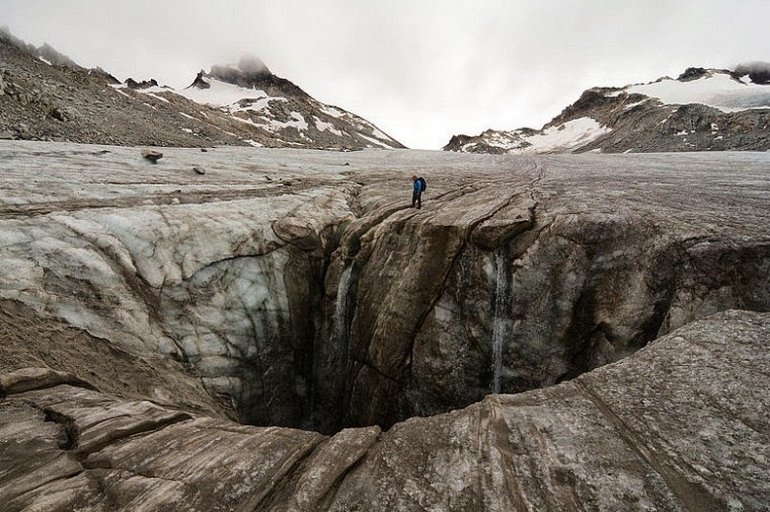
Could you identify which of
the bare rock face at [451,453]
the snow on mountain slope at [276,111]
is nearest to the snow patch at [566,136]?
the snow on mountain slope at [276,111]

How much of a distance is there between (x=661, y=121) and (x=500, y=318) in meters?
89.5

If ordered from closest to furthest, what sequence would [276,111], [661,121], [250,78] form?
[661,121], [276,111], [250,78]

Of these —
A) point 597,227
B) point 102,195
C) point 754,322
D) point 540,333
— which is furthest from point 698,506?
point 102,195

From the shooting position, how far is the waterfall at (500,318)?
526 inches

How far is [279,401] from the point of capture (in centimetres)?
1578

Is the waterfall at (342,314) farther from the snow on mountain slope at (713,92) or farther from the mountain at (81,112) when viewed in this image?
the snow on mountain slope at (713,92)

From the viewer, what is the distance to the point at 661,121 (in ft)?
262

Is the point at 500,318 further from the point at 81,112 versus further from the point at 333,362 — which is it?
the point at 81,112

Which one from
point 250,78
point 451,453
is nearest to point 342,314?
point 451,453

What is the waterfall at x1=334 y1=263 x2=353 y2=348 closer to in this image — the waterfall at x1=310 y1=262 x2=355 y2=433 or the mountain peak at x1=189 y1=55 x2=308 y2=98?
the waterfall at x1=310 y1=262 x2=355 y2=433

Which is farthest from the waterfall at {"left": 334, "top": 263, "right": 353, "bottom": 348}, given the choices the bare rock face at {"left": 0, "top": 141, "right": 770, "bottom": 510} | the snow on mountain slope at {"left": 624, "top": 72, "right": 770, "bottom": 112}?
the snow on mountain slope at {"left": 624, "top": 72, "right": 770, "bottom": 112}

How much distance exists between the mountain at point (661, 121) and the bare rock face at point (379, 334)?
56156 millimetres

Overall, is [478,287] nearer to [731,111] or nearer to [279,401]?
[279,401]

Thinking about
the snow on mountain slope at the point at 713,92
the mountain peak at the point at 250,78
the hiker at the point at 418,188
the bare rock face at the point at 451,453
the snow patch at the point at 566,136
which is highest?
the mountain peak at the point at 250,78
